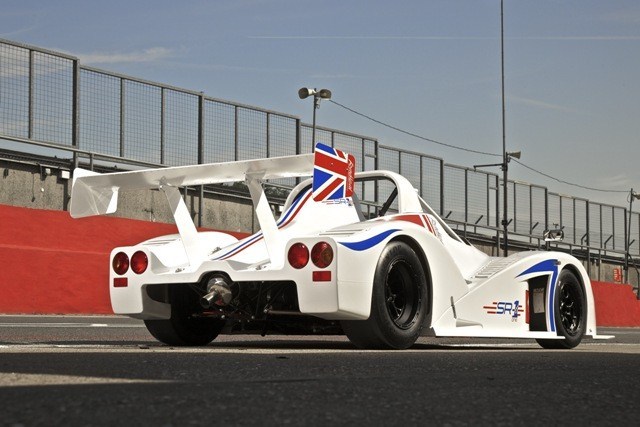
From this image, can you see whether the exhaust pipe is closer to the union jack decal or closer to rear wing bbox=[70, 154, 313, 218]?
rear wing bbox=[70, 154, 313, 218]

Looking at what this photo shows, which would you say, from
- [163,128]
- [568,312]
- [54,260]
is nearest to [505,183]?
[163,128]

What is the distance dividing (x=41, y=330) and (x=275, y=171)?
4546mm

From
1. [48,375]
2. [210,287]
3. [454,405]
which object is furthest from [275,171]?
[454,405]

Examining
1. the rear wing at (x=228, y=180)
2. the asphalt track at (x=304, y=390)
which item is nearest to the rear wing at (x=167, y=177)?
the rear wing at (x=228, y=180)

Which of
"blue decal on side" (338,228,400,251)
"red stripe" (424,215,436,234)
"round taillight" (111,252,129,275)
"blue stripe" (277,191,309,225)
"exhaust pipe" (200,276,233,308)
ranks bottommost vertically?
"exhaust pipe" (200,276,233,308)

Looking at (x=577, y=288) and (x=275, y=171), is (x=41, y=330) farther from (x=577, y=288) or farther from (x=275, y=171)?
(x=577, y=288)

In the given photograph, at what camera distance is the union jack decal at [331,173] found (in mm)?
7426

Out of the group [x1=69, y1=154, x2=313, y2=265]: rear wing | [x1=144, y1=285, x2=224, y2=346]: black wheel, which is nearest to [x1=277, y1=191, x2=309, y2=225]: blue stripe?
[x1=69, y1=154, x2=313, y2=265]: rear wing

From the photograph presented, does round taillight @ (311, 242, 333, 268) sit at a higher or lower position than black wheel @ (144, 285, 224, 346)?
higher

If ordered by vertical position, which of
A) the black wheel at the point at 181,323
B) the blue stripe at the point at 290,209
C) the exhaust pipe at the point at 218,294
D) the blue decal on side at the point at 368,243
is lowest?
the black wheel at the point at 181,323

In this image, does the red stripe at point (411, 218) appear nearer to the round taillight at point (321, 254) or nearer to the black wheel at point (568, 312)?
the round taillight at point (321, 254)

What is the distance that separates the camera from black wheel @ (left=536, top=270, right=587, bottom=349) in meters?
9.64

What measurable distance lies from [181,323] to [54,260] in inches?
419

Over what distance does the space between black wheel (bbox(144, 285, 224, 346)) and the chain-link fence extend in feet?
9.20
